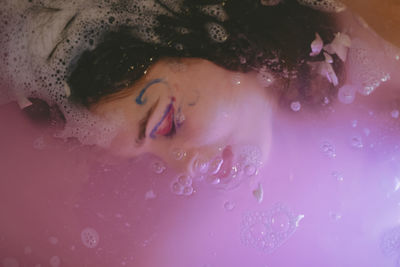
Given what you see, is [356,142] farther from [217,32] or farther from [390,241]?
[217,32]

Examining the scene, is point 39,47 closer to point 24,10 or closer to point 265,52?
point 24,10

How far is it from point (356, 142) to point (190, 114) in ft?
1.38

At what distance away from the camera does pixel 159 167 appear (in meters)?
1.04

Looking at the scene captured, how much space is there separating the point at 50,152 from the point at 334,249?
2.47 feet

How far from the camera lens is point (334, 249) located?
1044 mm

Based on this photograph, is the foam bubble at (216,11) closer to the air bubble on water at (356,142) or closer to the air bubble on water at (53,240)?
the air bubble on water at (356,142)

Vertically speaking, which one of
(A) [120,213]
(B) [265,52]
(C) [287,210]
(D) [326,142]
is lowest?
(A) [120,213]

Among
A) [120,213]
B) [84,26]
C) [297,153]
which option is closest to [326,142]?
[297,153]

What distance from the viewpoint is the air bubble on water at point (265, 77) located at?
3.45 feet

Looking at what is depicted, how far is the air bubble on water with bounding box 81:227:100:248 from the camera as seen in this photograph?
102cm

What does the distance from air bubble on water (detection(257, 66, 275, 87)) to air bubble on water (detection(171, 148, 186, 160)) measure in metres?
0.26

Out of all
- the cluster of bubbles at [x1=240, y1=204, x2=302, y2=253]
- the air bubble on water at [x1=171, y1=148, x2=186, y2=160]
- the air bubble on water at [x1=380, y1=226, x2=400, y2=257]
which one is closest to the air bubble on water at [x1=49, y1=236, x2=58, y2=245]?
the air bubble on water at [x1=171, y1=148, x2=186, y2=160]

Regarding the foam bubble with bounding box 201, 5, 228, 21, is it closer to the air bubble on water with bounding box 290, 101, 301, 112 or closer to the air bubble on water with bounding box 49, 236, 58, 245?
the air bubble on water with bounding box 290, 101, 301, 112

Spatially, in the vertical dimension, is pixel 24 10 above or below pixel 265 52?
below
